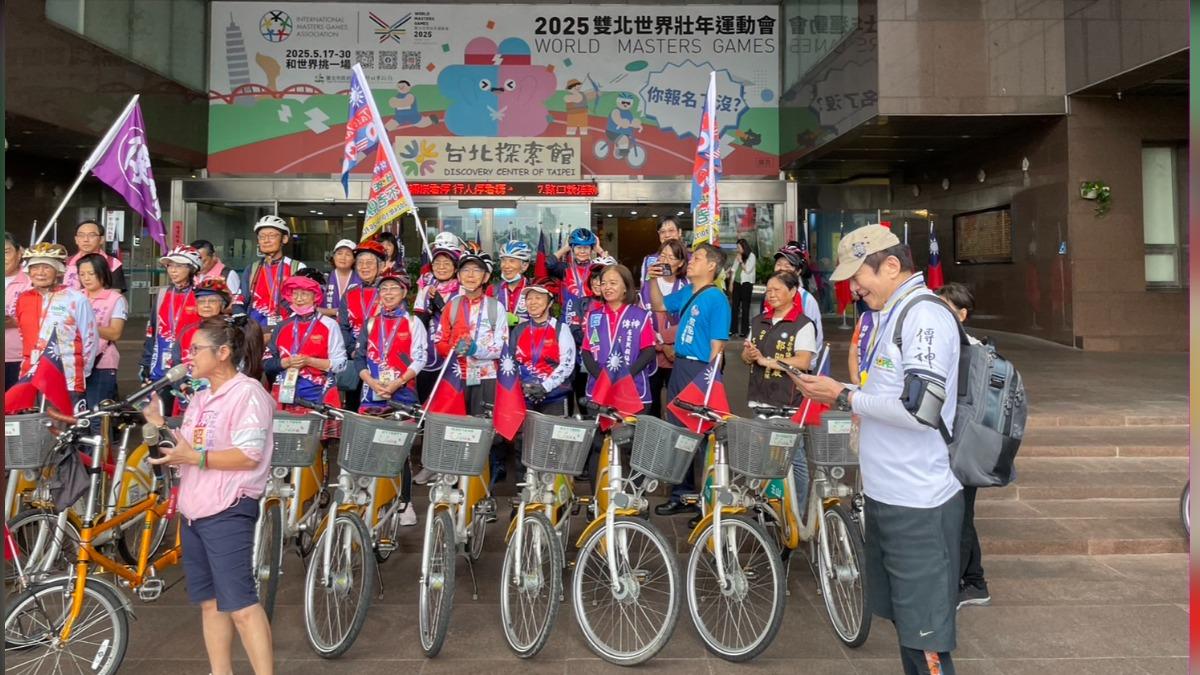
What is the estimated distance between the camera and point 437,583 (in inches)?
148

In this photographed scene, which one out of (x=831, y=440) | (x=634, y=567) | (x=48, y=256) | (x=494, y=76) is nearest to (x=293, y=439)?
(x=634, y=567)

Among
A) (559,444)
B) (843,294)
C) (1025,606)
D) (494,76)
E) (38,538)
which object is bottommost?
(1025,606)

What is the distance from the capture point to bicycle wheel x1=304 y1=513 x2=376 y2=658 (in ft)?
12.5

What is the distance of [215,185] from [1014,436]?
646 inches

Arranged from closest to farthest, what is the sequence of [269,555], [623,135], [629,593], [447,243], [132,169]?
[629,593] < [269,555] < [447,243] < [132,169] < [623,135]

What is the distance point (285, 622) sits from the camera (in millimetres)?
4312

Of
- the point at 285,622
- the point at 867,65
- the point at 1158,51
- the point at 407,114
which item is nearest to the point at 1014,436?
the point at 285,622

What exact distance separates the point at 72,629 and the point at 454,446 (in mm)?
1625

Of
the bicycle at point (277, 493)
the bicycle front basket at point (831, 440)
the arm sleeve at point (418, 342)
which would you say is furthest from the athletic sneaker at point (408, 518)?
the bicycle front basket at point (831, 440)

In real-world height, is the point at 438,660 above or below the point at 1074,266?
below

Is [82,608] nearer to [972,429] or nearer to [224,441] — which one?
[224,441]

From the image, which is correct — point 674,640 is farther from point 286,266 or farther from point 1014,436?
point 286,266

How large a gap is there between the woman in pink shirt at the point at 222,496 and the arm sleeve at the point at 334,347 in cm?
185

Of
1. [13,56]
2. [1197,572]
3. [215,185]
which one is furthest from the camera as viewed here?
[215,185]
